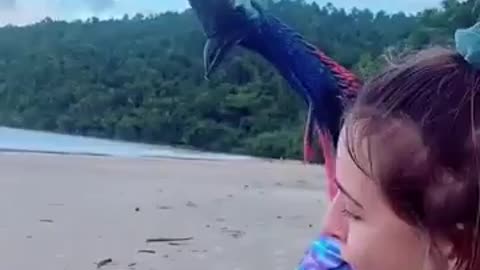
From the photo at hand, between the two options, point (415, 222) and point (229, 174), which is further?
point (229, 174)

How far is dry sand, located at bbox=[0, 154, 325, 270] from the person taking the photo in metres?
4.68

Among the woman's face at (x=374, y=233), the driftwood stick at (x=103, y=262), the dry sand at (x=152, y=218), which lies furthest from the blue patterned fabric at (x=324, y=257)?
the driftwood stick at (x=103, y=262)

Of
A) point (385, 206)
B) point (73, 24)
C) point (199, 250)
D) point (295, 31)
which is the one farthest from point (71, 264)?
point (73, 24)

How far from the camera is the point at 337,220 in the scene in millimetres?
877

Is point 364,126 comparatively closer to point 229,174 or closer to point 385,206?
point 385,206

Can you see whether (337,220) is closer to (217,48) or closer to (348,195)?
(348,195)

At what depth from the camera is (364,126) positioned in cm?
80

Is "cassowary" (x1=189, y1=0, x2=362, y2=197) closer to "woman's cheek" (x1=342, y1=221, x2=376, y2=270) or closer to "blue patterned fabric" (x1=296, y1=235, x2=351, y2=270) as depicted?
"blue patterned fabric" (x1=296, y1=235, x2=351, y2=270)

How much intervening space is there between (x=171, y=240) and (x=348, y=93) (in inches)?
173

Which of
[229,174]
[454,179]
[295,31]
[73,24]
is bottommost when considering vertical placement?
[229,174]

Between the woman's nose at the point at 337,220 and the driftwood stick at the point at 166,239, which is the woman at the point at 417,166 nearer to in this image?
the woman's nose at the point at 337,220

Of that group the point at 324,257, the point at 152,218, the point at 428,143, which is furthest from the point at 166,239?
the point at 428,143

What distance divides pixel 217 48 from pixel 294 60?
0.09 meters

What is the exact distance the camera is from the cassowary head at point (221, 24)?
1000 mm
